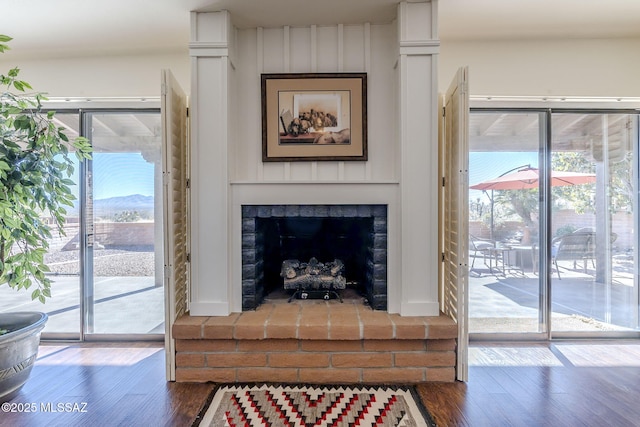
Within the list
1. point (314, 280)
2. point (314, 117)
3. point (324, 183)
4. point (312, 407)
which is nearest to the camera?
point (312, 407)

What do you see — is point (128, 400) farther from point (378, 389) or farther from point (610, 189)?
point (610, 189)

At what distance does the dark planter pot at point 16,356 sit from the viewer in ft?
5.97

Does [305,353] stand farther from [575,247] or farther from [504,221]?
[575,247]

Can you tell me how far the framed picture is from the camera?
7.41 feet

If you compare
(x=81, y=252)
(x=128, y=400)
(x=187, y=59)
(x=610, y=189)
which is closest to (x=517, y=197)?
(x=610, y=189)

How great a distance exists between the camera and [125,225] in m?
2.74

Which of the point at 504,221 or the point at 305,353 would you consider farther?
the point at 504,221

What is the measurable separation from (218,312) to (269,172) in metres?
1.02

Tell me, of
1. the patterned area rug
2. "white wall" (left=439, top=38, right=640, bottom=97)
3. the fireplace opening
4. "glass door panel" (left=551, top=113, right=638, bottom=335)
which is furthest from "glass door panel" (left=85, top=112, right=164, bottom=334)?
"glass door panel" (left=551, top=113, right=638, bottom=335)

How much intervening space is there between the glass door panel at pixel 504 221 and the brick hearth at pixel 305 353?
3.10 ft

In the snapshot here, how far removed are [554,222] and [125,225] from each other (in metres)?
3.68

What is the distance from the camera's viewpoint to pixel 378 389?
191 cm

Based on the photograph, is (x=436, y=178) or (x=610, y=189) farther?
(x=610, y=189)

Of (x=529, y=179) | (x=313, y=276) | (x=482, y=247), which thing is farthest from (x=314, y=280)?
(x=529, y=179)
